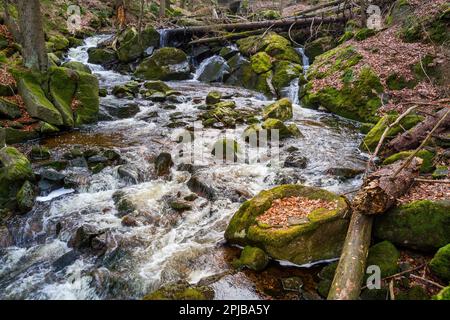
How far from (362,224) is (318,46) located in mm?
16397

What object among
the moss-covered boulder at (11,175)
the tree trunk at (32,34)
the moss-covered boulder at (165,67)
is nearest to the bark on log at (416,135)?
the moss-covered boulder at (11,175)

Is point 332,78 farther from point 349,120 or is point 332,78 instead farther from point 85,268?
point 85,268

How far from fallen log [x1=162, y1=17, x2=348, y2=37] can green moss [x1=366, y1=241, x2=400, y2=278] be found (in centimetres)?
1753

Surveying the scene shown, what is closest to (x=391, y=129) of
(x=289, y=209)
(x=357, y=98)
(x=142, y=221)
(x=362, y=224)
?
(x=357, y=98)

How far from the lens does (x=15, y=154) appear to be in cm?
789

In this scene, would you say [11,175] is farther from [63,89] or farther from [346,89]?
[346,89]

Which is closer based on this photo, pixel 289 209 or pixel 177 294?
pixel 177 294

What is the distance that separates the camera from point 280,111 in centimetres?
1311

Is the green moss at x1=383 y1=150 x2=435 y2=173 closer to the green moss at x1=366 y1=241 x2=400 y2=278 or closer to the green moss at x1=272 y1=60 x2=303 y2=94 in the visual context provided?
the green moss at x1=366 y1=241 x2=400 y2=278

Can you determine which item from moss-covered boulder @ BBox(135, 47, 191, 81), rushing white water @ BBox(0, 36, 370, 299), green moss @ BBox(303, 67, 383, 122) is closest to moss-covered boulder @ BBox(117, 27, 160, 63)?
moss-covered boulder @ BBox(135, 47, 191, 81)

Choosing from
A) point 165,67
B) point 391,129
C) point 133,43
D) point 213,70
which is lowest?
point 391,129

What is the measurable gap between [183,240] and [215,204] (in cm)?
138
